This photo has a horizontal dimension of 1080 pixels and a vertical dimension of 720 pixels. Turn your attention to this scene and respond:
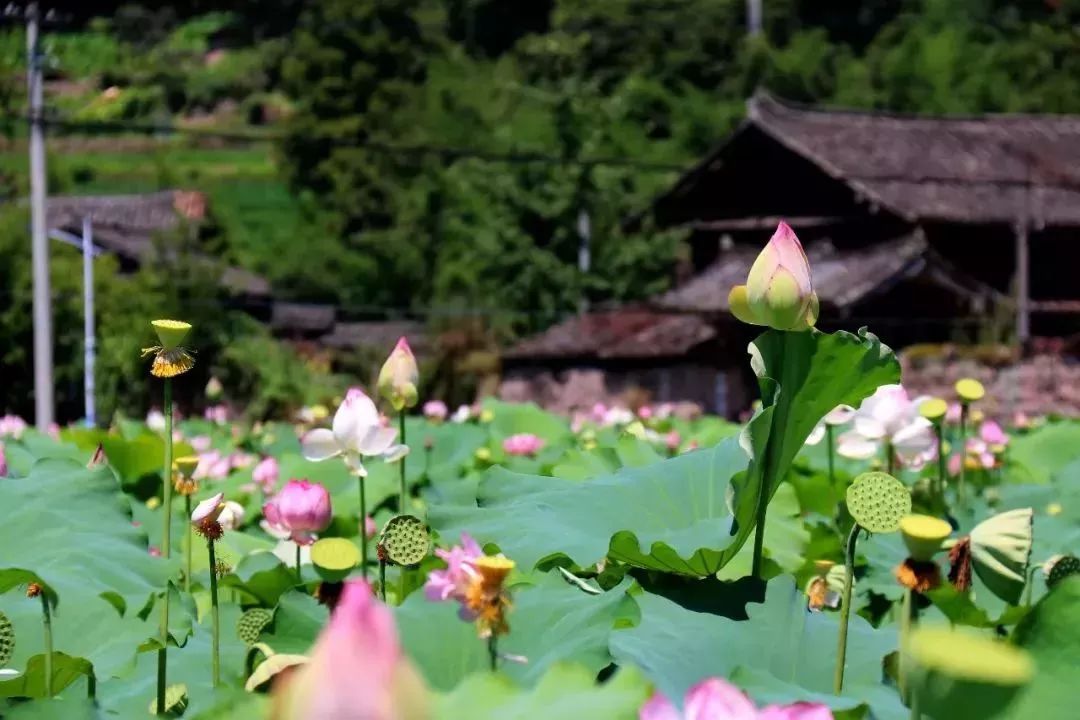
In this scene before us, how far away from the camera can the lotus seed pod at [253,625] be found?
93cm

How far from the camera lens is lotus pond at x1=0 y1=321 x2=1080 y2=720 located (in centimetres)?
51

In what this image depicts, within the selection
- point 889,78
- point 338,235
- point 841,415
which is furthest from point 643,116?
point 841,415

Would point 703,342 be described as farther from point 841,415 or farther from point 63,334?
point 841,415

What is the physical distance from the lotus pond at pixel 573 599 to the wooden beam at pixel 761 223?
10994 millimetres

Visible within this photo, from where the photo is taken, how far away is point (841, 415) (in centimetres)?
129

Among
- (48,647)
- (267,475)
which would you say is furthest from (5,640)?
(267,475)

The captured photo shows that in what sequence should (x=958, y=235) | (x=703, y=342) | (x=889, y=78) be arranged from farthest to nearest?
(x=889, y=78), (x=703, y=342), (x=958, y=235)

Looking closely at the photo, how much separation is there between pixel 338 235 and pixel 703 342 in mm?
14634

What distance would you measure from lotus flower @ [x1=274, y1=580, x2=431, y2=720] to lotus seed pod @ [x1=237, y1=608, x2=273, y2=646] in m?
0.60

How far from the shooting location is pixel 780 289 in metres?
0.86

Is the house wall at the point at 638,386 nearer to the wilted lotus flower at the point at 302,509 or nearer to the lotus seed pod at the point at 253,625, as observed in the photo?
the wilted lotus flower at the point at 302,509

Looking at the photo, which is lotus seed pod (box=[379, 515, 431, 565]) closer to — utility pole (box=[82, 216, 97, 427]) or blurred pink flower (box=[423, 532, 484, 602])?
blurred pink flower (box=[423, 532, 484, 602])

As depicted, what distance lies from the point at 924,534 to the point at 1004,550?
257 millimetres

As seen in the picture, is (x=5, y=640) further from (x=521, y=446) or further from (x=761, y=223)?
(x=761, y=223)
